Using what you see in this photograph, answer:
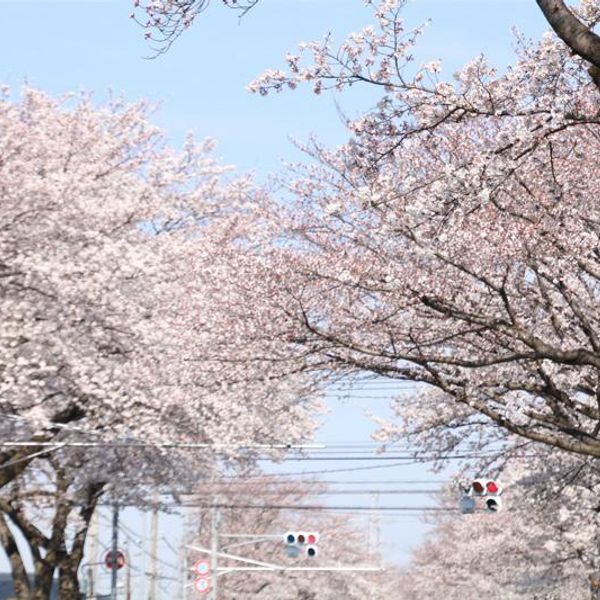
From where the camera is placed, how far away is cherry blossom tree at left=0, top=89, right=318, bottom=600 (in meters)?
21.9

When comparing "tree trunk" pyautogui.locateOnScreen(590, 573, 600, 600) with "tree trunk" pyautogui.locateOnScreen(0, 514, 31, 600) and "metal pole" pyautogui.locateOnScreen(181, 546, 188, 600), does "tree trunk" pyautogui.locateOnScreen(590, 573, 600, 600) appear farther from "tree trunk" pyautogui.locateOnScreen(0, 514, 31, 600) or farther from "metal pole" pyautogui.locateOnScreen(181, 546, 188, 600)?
"tree trunk" pyautogui.locateOnScreen(0, 514, 31, 600)

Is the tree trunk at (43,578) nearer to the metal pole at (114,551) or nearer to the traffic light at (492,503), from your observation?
the metal pole at (114,551)

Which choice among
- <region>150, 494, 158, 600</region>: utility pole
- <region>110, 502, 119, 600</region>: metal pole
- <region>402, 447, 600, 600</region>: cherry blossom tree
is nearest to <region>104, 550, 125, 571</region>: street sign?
<region>110, 502, 119, 600</region>: metal pole

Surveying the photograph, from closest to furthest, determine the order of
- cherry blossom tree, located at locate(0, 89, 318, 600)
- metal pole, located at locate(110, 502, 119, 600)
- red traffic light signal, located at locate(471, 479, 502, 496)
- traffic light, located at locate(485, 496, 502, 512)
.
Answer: red traffic light signal, located at locate(471, 479, 502, 496) < cherry blossom tree, located at locate(0, 89, 318, 600) < traffic light, located at locate(485, 496, 502, 512) < metal pole, located at locate(110, 502, 119, 600)

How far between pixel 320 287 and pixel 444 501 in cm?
5701

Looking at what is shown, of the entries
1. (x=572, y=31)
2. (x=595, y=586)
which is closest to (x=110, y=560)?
(x=595, y=586)

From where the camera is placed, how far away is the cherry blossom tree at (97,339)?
861 inches

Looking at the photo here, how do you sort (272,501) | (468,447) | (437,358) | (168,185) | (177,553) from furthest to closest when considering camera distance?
1. (272,501)
2. (177,553)
3. (168,185)
4. (468,447)
5. (437,358)

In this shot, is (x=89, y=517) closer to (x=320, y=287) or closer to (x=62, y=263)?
(x=62, y=263)

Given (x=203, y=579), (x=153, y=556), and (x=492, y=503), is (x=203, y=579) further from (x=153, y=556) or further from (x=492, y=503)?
(x=492, y=503)

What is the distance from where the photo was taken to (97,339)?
22.8 meters

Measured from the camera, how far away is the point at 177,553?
46062 millimetres

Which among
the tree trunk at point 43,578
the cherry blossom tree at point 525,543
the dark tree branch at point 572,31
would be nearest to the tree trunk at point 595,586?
the cherry blossom tree at point 525,543

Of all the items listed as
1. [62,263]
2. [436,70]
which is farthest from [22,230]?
[436,70]
